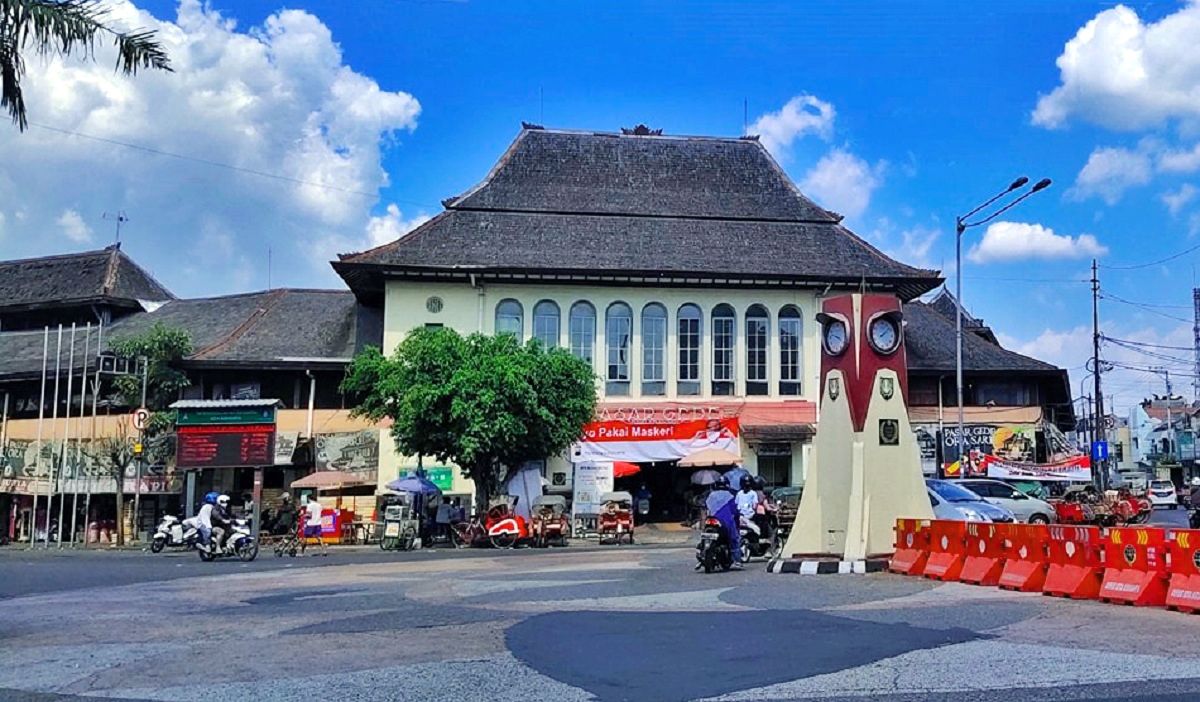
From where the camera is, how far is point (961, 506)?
2264 cm

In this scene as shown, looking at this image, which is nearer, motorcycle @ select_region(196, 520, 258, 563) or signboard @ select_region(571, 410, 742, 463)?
motorcycle @ select_region(196, 520, 258, 563)

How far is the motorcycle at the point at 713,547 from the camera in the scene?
17.4 metres

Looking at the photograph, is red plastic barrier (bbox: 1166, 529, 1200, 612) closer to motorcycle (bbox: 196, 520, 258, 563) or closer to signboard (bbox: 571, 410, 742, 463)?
motorcycle (bbox: 196, 520, 258, 563)

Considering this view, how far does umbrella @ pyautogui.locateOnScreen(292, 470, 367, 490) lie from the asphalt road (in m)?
17.2

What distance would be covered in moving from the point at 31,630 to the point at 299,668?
4571mm

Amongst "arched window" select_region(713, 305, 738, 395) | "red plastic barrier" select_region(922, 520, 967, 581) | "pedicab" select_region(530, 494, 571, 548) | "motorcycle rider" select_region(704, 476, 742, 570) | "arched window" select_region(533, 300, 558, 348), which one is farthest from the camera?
"arched window" select_region(713, 305, 738, 395)

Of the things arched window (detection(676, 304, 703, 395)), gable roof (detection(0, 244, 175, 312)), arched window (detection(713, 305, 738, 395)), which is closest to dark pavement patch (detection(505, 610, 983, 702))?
Answer: arched window (detection(676, 304, 703, 395))

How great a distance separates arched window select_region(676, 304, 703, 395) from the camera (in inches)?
1521

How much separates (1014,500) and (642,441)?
12.2 m

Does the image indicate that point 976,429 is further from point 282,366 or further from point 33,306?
point 33,306

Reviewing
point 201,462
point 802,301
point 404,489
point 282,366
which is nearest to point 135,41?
point 404,489

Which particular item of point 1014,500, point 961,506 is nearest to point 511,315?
point 1014,500

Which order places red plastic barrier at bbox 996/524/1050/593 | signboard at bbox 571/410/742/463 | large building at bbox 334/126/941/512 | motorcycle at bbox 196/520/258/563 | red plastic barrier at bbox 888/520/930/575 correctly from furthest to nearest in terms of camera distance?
large building at bbox 334/126/941/512
signboard at bbox 571/410/742/463
motorcycle at bbox 196/520/258/563
red plastic barrier at bbox 888/520/930/575
red plastic barrier at bbox 996/524/1050/593

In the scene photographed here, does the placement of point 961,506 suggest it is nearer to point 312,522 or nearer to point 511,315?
point 312,522
